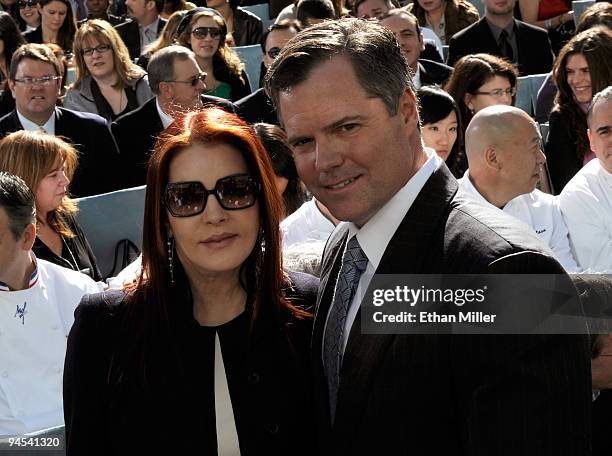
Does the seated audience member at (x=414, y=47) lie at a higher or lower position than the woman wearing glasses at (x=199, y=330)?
higher

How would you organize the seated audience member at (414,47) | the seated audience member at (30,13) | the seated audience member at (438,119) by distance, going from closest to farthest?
the seated audience member at (438,119), the seated audience member at (414,47), the seated audience member at (30,13)

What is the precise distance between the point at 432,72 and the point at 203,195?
5.87 m

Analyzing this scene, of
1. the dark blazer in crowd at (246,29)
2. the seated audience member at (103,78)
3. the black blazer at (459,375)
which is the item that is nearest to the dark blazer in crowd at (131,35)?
the dark blazer in crowd at (246,29)

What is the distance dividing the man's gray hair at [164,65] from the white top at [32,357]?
338 centimetres

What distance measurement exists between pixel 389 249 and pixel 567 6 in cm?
897

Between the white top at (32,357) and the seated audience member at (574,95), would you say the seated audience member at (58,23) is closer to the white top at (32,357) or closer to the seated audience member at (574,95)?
the seated audience member at (574,95)

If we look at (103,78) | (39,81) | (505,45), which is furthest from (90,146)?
(505,45)

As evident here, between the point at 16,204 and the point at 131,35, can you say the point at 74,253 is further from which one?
the point at 131,35

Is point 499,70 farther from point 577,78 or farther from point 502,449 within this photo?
point 502,449

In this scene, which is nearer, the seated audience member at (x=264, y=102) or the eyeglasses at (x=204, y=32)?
the seated audience member at (x=264, y=102)

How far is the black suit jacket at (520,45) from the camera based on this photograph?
8695 mm

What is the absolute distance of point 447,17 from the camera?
1001cm

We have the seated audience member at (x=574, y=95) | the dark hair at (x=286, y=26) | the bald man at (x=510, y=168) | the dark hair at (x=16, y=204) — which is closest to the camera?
the dark hair at (x=16, y=204)

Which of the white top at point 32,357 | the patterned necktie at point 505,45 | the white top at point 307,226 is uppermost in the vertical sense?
the patterned necktie at point 505,45
